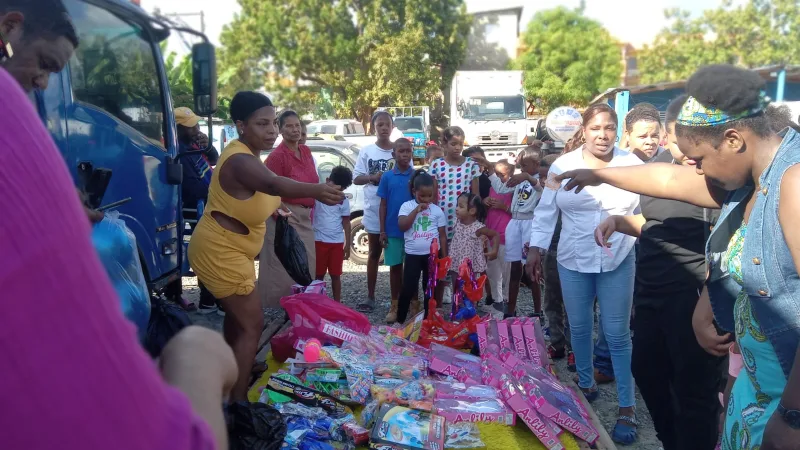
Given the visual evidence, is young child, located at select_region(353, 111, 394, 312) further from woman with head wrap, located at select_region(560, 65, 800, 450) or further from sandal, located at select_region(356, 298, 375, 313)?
woman with head wrap, located at select_region(560, 65, 800, 450)

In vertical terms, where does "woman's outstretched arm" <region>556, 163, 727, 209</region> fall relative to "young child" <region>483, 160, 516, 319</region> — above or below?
above

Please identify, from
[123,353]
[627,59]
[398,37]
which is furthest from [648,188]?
[627,59]

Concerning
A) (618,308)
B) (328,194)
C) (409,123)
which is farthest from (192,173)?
(409,123)

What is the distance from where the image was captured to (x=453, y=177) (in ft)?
18.9

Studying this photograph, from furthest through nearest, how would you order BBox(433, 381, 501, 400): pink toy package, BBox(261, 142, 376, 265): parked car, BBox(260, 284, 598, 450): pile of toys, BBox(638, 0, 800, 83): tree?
1. BBox(638, 0, 800, 83): tree
2. BBox(261, 142, 376, 265): parked car
3. BBox(433, 381, 501, 400): pink toy package
4. BBox(260, 284, 598, 450): pile of toys

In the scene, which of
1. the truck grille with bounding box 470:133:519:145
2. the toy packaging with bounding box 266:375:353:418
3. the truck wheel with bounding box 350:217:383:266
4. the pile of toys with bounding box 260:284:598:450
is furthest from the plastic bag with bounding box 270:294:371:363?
the truck grille with bounding box 470:133:519:145

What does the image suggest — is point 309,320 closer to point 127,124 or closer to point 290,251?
point 290,251

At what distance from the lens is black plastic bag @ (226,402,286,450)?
2707 millimetres

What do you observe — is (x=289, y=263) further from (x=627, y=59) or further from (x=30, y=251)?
(x=627, y=59)

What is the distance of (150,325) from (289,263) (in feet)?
4.95

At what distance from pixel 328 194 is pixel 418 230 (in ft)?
7.34

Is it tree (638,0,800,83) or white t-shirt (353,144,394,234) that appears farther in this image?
tree (638,0,800,83)

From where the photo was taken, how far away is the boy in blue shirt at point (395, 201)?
564 centimetres

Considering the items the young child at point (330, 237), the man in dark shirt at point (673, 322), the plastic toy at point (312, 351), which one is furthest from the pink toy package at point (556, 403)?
the young child at point (330, 237)
